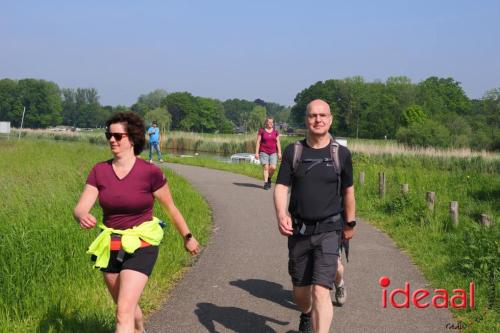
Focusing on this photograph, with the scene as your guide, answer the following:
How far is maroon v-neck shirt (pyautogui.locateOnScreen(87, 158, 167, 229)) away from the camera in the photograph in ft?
11.1

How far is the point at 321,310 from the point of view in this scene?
3.60 m

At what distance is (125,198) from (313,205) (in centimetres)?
141

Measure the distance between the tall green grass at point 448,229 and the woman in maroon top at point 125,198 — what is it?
2825mm

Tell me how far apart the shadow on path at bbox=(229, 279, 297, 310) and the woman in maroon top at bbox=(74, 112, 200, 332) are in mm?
1812

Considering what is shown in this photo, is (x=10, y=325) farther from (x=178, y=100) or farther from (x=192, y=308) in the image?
(x=178, y=100)

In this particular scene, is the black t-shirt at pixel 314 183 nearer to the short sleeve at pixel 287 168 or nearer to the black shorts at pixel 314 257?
the short sleeve at pixel 287 168

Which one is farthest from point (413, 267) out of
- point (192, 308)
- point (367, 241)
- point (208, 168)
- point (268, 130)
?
point (208, 168)

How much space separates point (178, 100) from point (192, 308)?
13068cm

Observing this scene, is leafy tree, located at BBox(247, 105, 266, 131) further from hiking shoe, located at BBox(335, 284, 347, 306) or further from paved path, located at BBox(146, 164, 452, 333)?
hiking shoe, located at BBox(335, 284, 347, 306)

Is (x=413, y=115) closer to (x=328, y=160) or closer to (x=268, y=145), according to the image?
(x=268, y=145)

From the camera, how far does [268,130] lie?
1216 centimetres

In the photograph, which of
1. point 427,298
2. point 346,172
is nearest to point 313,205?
point 346,172

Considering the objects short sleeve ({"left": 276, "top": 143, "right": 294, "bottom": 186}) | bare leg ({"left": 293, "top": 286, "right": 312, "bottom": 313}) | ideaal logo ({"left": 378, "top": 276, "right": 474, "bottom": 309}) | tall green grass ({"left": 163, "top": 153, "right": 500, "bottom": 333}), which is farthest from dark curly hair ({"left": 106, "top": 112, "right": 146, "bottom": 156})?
tall green grass ({"left": 163, "top": 153, "right": 500, "bottom": 333})

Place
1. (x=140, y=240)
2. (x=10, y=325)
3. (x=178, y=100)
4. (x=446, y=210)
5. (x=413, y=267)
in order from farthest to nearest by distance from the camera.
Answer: (x=178, y=100)
(x=446, y=210)
(x=413, y=267)
(x=10, y=325)
(x=140, y=240)
